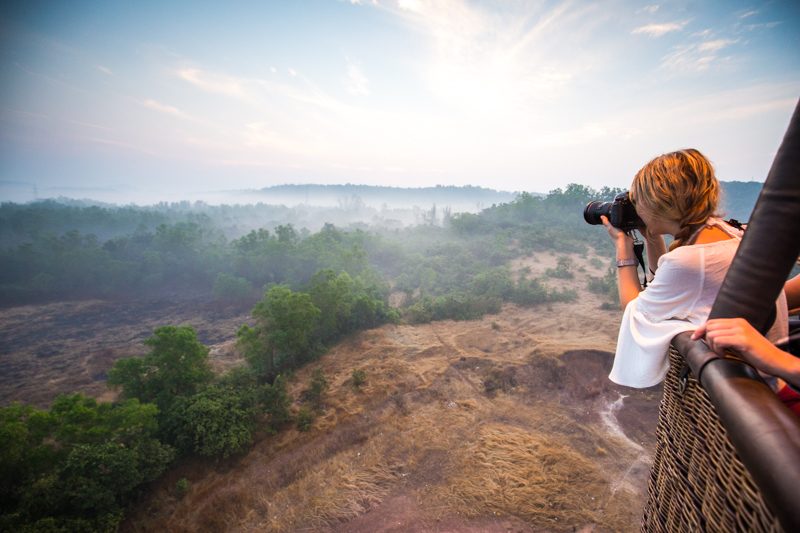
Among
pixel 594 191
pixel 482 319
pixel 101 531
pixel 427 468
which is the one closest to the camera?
pixel 101 531

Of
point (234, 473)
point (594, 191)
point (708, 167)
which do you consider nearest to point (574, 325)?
point (234, 473)

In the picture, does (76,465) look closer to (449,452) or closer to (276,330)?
(276,330)

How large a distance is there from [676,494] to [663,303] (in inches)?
27.2

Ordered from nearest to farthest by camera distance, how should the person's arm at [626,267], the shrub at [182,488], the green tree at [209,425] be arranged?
the person's arm at [626,267] < the shrub at [182,488] < the green tree at [209,425]

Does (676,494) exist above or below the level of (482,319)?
above

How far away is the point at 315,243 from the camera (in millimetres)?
29359

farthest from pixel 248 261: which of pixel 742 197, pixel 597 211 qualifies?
pixel 742 197

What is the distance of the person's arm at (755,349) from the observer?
0.85m

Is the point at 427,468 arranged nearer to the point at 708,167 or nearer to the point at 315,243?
the point at 708,167

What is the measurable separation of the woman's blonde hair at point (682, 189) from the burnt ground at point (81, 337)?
66.7ft

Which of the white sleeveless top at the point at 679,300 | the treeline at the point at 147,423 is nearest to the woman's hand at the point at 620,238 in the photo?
the white sleeveless top at the point at 679,300

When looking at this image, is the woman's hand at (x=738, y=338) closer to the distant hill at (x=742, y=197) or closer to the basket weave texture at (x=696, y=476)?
the basket weave texture at (x=696, y=476)

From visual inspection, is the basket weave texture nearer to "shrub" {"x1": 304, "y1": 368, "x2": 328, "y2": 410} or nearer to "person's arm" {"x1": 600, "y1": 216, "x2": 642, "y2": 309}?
"person's arm" {"x1": 600, "y1": 216, "x2": 642, "y2": 309}

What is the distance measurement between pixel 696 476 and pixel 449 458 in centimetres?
804
